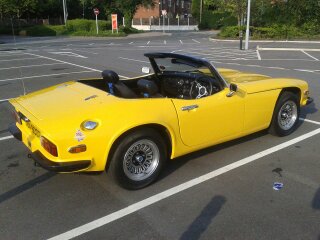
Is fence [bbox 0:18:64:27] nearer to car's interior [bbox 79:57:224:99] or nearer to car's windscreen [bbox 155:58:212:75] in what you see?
car's interior [bbox 79:57:224:99]

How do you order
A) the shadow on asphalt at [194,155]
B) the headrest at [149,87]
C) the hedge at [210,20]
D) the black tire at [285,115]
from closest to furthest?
the headrest at [149,87], the shadow on asphalt at [194,155], the black tire at [285,115], the hedge at [210,20]

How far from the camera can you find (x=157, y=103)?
3.89m

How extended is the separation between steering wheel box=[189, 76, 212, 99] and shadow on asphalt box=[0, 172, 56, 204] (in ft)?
6.74

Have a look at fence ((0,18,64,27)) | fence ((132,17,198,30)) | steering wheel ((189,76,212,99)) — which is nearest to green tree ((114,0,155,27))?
fence ((0,18,64,27))

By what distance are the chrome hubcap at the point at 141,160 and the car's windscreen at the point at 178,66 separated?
1.24 m

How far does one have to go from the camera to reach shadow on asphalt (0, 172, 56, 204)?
3781mm

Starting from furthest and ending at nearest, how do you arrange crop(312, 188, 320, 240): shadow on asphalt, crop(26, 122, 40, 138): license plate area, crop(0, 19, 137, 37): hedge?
1. crop(0, 19, 137, 37): hedge
2. crop(26, 122, 40, 138): license plate area
3. crop(312, 188, 320, 240): shadow on asphalt

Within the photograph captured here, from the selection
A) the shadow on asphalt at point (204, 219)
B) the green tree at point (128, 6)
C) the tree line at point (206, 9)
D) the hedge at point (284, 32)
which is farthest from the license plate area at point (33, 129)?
the green tree at point (128, 6)

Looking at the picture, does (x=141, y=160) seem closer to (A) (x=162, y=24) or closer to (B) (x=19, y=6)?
(B) (x=19, y=6)

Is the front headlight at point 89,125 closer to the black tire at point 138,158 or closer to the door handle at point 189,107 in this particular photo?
the black tire at point 138,158

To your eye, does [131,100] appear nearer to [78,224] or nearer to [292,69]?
[78,224]

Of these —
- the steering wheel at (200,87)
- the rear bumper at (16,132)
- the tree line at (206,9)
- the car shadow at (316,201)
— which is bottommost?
the car shadow at (316,201)

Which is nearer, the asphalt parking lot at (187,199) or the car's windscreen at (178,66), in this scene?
the asphalt parking lot at (187,199)

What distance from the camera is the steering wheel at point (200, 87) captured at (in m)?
4.56
